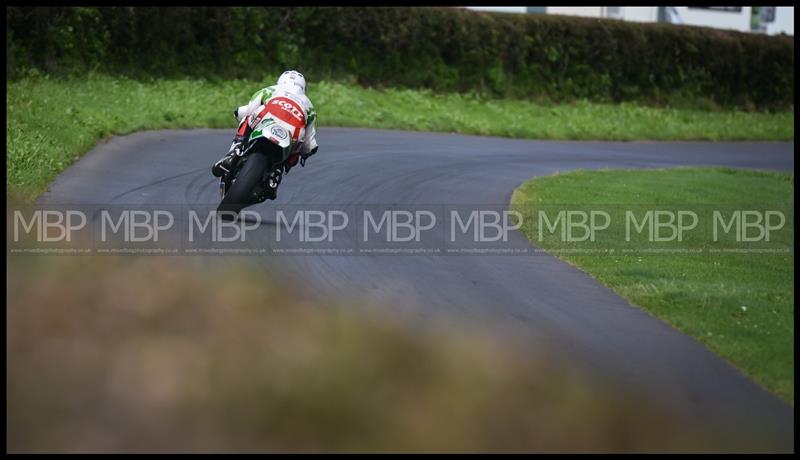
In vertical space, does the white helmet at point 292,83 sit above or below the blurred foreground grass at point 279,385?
above

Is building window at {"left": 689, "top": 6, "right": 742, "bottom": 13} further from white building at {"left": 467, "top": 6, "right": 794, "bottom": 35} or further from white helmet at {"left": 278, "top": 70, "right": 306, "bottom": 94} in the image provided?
white helmet at {"left": 278, "top": 70, "right": 306, "bottom": 94}

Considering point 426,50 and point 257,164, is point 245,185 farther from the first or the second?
point 426,50

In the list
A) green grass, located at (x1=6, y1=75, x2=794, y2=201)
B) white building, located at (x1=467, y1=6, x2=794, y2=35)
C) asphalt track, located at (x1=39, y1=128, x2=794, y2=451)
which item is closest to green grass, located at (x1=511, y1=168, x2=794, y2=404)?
asphalt track, located at (x1=39, y1=128, x2=794, y2=451)

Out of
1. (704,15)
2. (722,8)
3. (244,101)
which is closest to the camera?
(244,101)

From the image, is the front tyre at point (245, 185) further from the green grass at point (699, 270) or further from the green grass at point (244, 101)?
the green grass at point (699, 270)

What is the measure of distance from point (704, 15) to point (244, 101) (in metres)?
22.9

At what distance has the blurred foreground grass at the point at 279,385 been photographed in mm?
5582

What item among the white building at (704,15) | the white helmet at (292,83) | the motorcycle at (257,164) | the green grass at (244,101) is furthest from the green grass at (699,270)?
the white building at (704,15)

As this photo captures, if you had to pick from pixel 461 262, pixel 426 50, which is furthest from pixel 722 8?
pixel 461 262

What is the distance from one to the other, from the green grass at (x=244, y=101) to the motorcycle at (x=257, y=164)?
221cm

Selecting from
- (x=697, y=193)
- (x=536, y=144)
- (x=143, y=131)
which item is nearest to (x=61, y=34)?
(x=143, y=131)

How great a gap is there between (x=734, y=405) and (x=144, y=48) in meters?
19.5

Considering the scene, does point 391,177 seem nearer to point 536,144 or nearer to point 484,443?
point 536,144

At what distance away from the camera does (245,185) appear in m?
10.8
